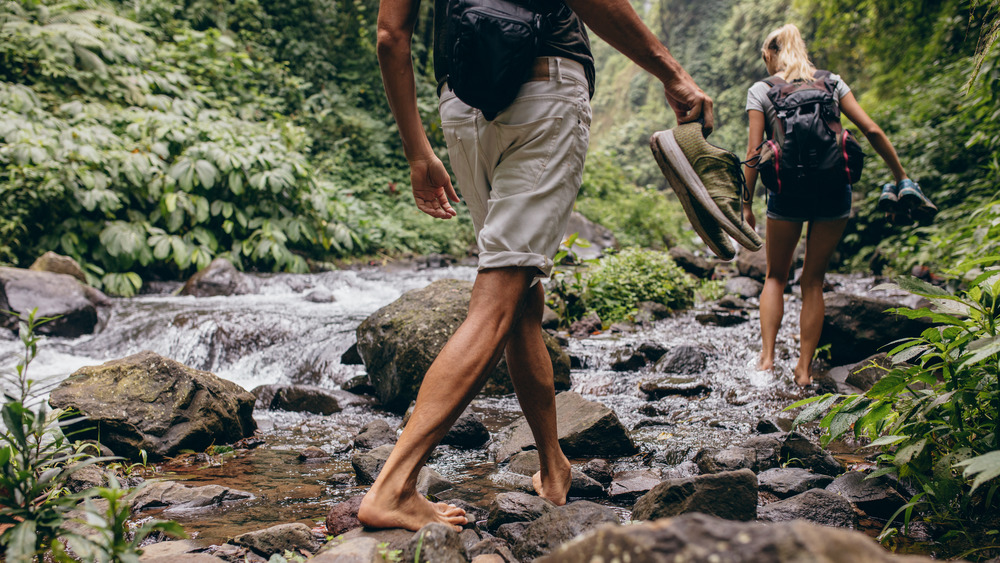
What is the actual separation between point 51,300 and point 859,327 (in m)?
6.95

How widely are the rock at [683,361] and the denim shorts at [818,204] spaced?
3.97 feet

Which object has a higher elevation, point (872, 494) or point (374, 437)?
point (872, 494)

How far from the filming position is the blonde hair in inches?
135

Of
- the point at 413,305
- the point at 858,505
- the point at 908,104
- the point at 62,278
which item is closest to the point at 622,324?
the point at 413,305

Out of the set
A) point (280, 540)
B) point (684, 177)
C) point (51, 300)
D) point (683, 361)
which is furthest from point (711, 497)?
point (51, 300)

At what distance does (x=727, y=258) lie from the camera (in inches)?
70.1

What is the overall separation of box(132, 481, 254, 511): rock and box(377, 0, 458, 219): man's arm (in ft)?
4.19

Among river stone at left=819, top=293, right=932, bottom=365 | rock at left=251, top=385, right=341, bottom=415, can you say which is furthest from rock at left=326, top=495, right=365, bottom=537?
river stone at left=819, top=293, right=932, bottom=365

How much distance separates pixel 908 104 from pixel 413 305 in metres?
9.44

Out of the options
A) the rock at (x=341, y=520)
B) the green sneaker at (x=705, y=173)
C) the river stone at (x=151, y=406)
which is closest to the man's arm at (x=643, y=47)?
the green sneaker at (x=705, y=173)

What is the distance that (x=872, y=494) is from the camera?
176 centimetres

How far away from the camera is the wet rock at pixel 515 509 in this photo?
1.70 m

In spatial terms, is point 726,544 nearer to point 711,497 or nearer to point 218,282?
point 711,497

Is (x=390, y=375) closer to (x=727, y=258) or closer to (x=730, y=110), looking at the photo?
(x=727, y=258)
